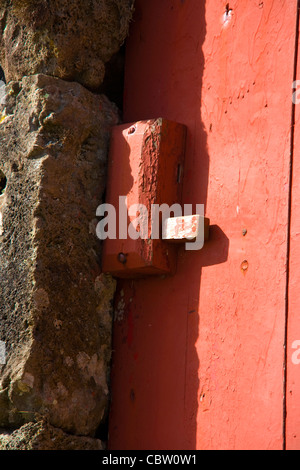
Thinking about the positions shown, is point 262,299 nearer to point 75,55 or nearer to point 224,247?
point 224,247

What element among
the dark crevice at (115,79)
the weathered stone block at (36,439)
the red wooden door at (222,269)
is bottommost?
the weathered stone block at (36,439)

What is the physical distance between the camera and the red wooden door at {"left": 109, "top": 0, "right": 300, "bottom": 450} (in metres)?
2.01

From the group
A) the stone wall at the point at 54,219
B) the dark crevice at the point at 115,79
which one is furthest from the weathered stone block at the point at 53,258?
the dark crevice at the point at 115,79

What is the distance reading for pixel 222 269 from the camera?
217cm

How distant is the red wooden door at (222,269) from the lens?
6.60 ft

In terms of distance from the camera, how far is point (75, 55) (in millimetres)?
2484

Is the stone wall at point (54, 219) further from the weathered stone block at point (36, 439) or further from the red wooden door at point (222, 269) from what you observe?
the red wooden door at point (222, 269)

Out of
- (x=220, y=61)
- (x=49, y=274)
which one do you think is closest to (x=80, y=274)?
(x=49, y=274)

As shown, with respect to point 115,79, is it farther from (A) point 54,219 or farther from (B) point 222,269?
(B) point 222,269

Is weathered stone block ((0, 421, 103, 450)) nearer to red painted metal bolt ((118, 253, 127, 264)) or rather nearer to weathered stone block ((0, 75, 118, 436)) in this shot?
weathered stone block ((0, 75, 118, 436))

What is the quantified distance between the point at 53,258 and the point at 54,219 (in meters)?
0.12

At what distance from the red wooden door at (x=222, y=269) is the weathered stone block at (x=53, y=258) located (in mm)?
133
